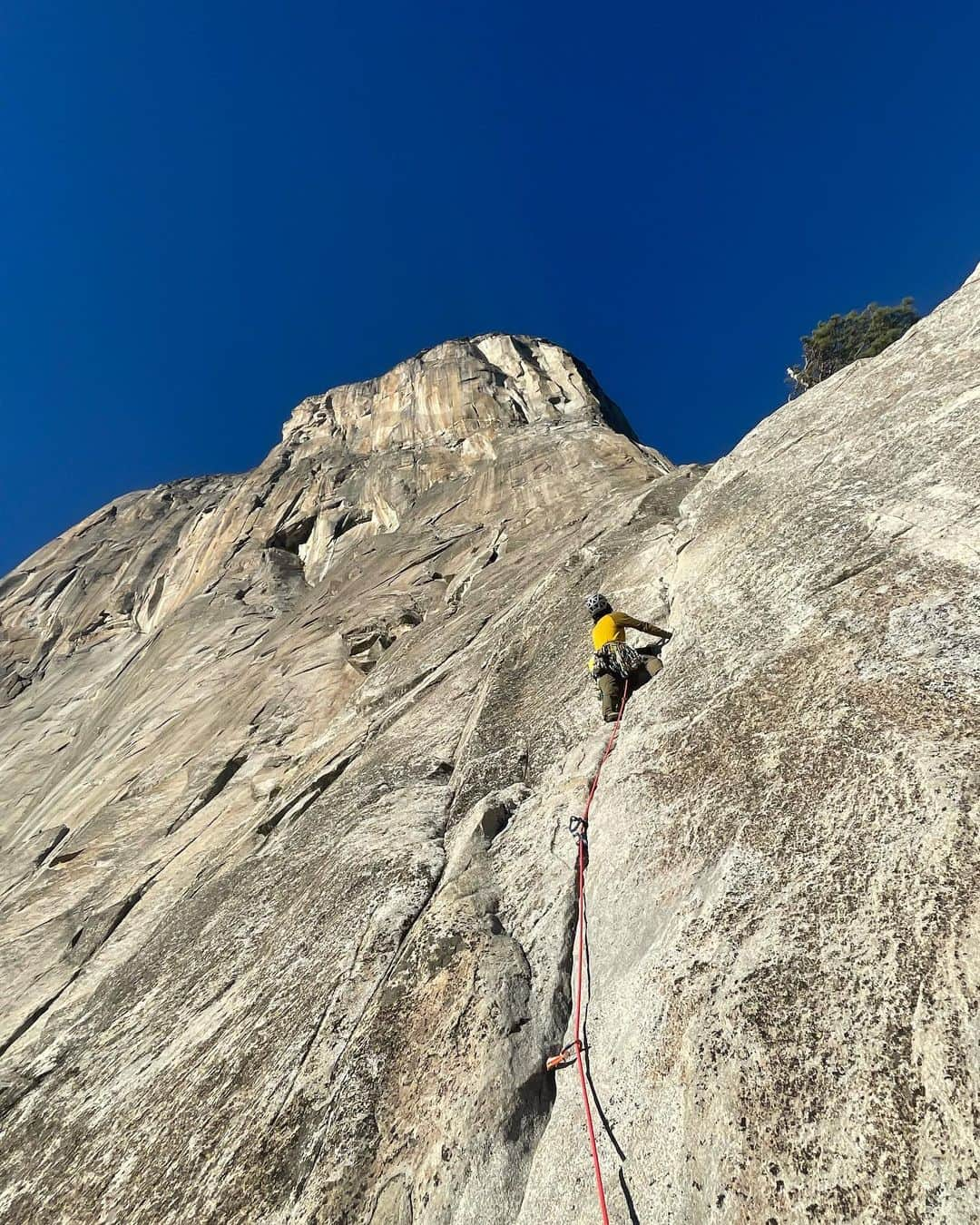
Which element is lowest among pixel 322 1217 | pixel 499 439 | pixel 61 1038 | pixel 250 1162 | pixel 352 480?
pixel 322 1217

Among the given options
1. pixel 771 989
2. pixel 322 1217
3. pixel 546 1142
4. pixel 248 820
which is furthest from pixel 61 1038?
pixel 771 989

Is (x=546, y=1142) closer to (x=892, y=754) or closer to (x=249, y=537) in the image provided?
(x=892, y=754)

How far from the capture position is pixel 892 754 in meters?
5.75

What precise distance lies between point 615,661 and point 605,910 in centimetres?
356

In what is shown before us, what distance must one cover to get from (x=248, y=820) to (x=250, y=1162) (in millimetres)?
8278

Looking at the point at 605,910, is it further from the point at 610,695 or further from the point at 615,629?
the point at 615,629

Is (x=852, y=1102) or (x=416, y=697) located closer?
(x=852, y=1102)

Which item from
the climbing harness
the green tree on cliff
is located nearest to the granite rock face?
the climbing harness

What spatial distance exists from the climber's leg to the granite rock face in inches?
15.1

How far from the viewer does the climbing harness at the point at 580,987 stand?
4887 millimetres

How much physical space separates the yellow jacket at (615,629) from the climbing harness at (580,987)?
764mm

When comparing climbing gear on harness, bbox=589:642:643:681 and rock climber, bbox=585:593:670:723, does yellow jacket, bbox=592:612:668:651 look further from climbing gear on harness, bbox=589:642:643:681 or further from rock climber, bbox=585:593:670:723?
climbing gear on harness, bbox=589:642:643:681

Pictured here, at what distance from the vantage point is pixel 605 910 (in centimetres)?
676

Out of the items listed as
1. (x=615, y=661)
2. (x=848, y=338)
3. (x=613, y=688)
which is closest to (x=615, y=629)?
(x=615, y=661)
